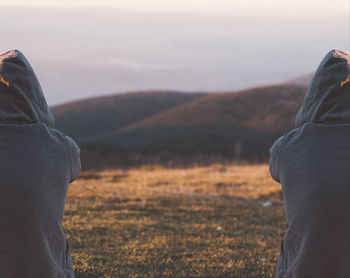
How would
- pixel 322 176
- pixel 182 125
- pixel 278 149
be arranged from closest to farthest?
pixel 322 176, pixel 278 149, pixel 182 125

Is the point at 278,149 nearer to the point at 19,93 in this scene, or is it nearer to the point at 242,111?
the point at 19,93

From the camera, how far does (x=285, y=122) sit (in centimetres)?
5669

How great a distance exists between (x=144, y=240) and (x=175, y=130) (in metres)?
51.5

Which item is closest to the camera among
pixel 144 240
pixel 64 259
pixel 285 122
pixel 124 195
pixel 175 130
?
pixel 64 259

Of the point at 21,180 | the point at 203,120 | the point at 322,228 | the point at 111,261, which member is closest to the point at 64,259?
the point at 21,180

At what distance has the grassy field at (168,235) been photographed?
7350 millimetres

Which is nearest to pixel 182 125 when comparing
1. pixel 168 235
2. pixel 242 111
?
pixel 242 111

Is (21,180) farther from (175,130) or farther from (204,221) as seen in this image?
(175,130)

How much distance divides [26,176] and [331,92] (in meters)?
2.39

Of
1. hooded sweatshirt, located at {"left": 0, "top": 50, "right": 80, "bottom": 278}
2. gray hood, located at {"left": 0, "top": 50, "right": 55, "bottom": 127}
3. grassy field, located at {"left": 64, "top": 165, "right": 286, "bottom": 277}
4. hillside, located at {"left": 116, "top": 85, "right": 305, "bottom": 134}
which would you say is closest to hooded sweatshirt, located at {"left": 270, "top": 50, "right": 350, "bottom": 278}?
hooded sweatshirt, located at {"left": 0, "top": 50, "right": 80, "bottom": 278}

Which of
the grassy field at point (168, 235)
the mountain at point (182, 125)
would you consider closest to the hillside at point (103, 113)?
the mountain at point (182, 125)

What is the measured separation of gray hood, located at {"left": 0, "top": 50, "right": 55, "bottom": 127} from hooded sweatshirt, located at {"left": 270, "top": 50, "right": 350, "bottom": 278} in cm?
200

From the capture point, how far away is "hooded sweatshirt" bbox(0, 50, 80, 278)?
3561 millimetres

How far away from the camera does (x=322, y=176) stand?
355 centimetres
